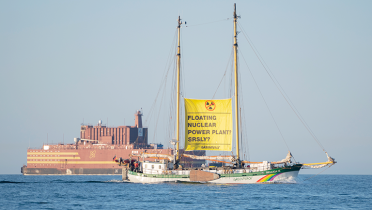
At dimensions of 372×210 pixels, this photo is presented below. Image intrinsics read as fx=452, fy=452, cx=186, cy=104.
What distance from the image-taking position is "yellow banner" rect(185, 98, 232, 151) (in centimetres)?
6600

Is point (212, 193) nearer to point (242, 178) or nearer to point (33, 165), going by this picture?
point (242, 178)

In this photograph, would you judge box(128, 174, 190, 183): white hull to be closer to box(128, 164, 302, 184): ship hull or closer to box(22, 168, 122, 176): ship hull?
box(128, 164, 302, 184): ship hull

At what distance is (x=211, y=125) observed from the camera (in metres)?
66.0

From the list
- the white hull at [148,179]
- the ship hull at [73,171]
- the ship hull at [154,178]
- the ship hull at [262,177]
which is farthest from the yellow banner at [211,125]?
the ship hull at [73,171]

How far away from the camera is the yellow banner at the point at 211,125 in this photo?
217 ft

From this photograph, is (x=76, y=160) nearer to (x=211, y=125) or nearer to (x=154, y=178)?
(x=154, y=178)

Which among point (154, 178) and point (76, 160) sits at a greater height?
point (154, 178)

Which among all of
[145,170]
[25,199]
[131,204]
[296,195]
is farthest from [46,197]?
[296,195]

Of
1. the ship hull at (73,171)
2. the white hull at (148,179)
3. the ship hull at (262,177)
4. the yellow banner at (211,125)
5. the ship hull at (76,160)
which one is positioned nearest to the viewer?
the ship hull at (262,177)

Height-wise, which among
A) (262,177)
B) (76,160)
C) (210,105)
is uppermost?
(210,105)

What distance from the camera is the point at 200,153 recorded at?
151125mm

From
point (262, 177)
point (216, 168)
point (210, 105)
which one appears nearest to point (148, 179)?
point (216, 168)

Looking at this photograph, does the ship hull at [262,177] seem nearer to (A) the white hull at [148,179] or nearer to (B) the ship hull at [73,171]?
(A) the white hull at [148,179]

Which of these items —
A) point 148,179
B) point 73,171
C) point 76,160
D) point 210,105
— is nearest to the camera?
point 210,105
